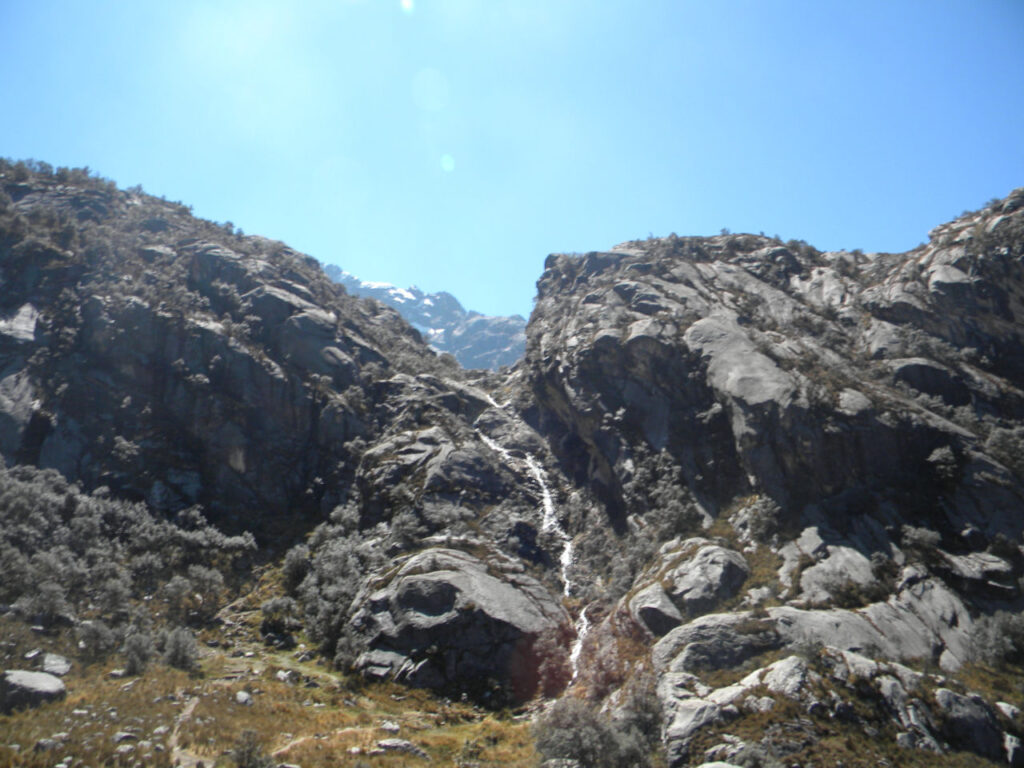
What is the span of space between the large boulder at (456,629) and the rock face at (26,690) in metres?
13.3

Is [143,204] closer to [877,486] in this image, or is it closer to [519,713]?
[519,713]

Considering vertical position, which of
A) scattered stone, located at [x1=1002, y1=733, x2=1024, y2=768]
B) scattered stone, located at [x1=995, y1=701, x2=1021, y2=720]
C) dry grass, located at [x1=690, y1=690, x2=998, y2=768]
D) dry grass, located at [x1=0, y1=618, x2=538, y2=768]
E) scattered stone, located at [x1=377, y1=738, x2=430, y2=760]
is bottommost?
dry grass, located at [x1=0, y1=618, x2=538, y2=768]

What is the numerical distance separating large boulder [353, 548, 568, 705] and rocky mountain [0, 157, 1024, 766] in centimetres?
17

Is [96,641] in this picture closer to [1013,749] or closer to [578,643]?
[578,643]

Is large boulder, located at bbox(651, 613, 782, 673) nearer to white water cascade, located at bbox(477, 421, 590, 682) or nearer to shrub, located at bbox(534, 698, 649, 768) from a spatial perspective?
shrub, located at bbox(534, 698, 649, 768)

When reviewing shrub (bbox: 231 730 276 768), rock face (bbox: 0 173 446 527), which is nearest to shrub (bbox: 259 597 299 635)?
rock face (bbox: 0 173 446 527)

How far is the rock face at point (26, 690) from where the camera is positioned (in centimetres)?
2245

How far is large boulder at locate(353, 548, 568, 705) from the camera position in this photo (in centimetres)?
3042

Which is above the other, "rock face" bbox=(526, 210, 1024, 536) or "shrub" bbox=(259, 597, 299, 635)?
"rock face" bbox=(526, 210, 1024, 536)

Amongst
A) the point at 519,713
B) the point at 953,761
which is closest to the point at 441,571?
the point at 519,713

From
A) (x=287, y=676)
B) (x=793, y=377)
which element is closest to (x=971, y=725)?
(x=793, y=377)

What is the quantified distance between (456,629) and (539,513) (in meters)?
18.1

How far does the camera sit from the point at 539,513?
49.1 m

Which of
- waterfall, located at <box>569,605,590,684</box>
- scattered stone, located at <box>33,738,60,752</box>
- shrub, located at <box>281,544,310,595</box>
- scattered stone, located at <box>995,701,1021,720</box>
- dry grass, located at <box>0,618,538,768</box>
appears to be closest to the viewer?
scattered stone, located at <box>33,738,60,752</box>
